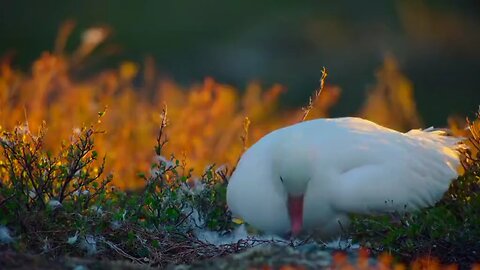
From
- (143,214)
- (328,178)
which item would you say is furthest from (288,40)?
(328,178)

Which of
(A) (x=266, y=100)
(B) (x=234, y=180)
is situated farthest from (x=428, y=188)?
(A) (x=266, y=100)

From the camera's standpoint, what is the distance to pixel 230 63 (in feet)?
50.4

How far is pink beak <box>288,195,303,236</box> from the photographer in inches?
212

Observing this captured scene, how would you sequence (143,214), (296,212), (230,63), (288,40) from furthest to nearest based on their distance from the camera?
(288,40)
(230,63)
(143,214)
(296,212)

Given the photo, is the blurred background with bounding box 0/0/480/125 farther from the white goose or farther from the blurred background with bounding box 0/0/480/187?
the white goose

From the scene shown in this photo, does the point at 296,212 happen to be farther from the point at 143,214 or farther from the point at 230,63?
the point at 230,63

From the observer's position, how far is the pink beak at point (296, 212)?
5387 millimetres

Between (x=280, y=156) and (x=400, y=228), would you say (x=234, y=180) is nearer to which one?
(x=280, y=156)

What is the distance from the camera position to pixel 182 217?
5.79 meters

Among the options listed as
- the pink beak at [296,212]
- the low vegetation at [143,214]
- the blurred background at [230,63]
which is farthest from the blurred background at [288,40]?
the pink beak at [296,212]

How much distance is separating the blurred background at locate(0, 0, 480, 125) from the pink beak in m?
7.37

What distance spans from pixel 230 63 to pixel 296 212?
10079 mm

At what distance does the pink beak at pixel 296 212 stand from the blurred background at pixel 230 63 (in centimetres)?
290

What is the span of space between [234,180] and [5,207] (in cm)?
128
